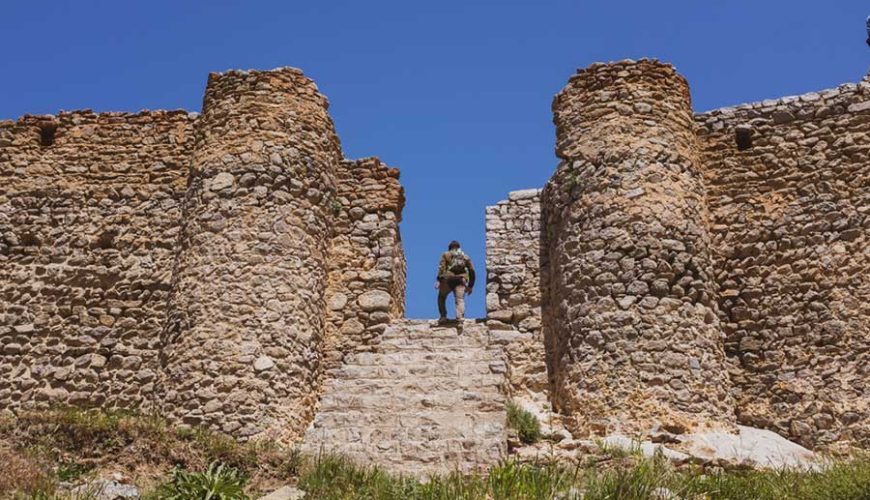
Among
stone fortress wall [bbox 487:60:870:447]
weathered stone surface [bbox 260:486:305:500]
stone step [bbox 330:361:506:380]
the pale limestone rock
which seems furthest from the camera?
stone step [bbox 330:361:506:380]

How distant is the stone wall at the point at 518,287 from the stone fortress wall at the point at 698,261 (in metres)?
0.04

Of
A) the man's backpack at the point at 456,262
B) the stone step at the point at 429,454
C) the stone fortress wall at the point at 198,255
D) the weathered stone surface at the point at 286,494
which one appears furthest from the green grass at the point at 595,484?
the man's backpack at the point at 456,262

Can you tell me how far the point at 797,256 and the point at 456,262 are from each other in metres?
4.99

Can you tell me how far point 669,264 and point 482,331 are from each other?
9.56ft

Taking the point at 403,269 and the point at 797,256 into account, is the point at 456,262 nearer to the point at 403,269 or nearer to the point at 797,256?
the point at 403,269

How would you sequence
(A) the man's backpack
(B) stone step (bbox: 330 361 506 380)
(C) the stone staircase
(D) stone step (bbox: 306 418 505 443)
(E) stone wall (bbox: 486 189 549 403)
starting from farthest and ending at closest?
(A) the man's backpack
(E) stone wall (bbox: 486 189 549 403)
(B) stone step (bbox: 330 361 506 380)
(D) stone step (bbox: 306 418 505 443)
(C) the stone staircase

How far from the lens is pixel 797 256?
13.3m

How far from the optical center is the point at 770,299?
13.2m

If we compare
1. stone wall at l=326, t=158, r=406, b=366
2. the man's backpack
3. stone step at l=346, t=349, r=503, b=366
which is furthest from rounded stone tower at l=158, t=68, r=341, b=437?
the man's backpack

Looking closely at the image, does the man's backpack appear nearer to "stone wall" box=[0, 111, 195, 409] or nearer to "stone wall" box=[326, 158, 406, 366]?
"stone wall" box=[326, 158, 406, 366]

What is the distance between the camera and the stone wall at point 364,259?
13914mm

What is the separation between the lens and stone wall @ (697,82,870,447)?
12398 mm

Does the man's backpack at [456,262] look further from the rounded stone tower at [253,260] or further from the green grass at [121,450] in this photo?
the green grass at [121,450]

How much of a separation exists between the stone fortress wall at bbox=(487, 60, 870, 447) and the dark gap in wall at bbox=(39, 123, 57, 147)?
Result: 738cm
